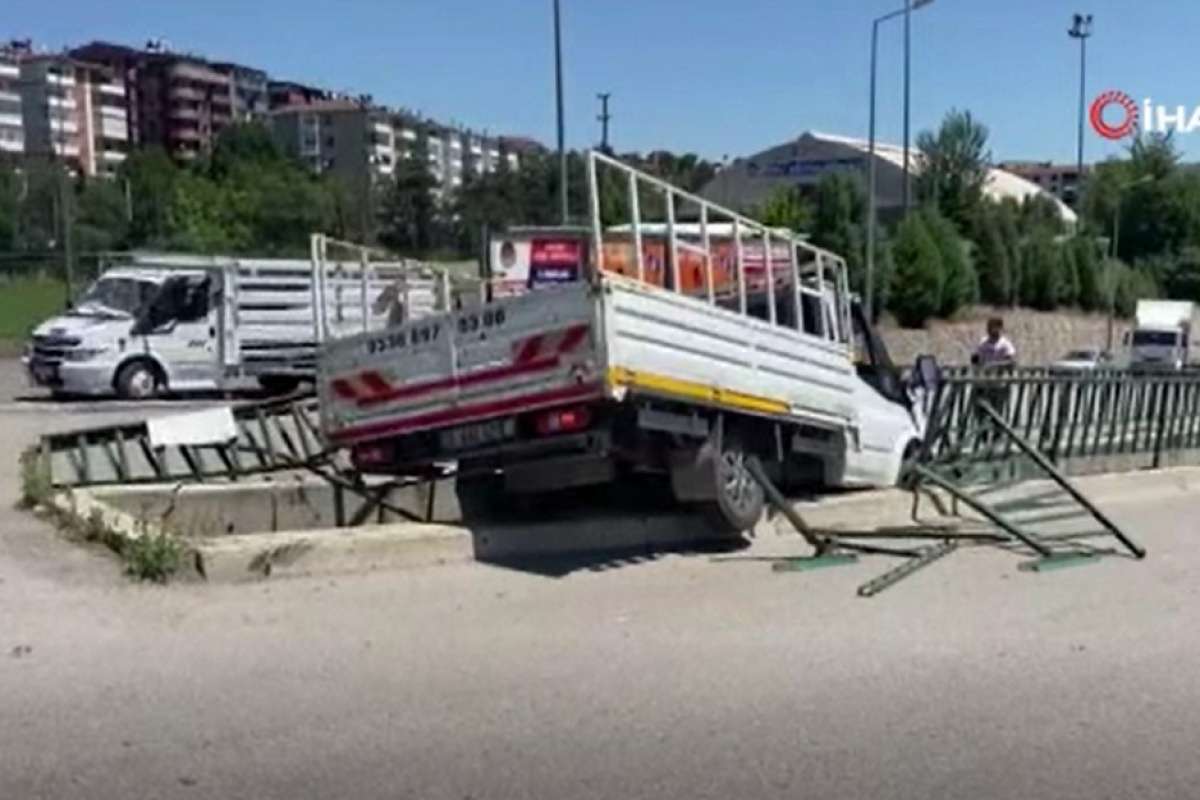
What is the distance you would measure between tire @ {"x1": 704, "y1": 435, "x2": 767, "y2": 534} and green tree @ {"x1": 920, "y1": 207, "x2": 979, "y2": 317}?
4918 cm

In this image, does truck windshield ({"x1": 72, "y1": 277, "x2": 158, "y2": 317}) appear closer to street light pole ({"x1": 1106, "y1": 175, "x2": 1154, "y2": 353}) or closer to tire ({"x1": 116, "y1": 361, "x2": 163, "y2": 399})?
tire ({"x1": 116, "y1": 361, "x2": 163, "y2": 399})

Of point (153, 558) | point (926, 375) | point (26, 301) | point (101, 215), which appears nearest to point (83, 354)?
point (926, 375)

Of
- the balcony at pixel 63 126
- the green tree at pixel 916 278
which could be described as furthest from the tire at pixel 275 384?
the balcony at pixel 63 126

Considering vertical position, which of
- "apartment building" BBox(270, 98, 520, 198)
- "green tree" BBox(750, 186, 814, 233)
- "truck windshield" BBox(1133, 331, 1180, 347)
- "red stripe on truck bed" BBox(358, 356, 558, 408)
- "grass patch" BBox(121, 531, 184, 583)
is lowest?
"truck windshield" BBox(1133, 331, 1180, 347)

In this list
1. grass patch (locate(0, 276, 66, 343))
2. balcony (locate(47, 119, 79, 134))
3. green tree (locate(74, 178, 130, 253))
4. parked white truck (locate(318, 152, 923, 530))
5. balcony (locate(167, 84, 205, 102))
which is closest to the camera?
parked white truck (locate(318, 152, 923, 530))

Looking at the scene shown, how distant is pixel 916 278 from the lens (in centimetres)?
5522

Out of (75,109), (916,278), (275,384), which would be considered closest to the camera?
(275,384)

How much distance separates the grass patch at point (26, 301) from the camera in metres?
44.6

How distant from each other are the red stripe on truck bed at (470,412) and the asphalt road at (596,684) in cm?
104

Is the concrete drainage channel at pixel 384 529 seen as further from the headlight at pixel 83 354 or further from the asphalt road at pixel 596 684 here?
the headlight at pixel 83 354

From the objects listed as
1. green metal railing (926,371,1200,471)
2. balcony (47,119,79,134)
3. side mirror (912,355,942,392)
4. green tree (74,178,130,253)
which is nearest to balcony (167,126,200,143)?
balcony (47,119,79,134)

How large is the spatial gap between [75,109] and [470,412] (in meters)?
131

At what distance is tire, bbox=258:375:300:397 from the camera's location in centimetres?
2378

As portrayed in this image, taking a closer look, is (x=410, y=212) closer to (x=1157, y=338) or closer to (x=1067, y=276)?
(x=1067, y=276)
